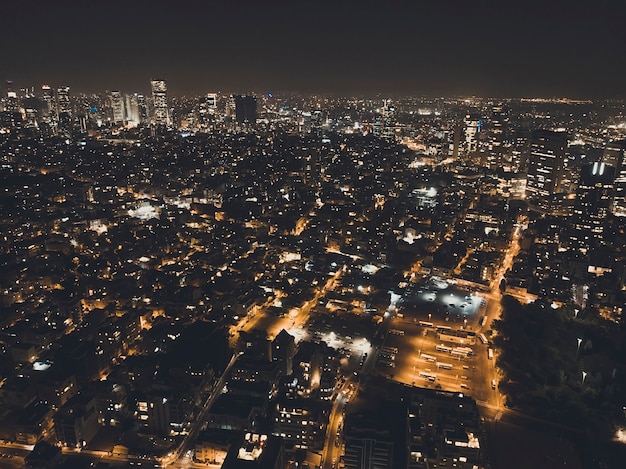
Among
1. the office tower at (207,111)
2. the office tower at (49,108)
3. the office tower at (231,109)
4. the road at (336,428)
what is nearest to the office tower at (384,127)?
the office tower at (231,109)

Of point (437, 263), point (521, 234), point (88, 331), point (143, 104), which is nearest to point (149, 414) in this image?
point (88, 331)

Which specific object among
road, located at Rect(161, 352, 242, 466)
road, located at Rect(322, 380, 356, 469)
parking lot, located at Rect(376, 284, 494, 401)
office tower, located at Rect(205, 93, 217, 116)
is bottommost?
road, located at Rect(161, 352, 242, 466)

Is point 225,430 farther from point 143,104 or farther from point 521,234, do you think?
point 143,104

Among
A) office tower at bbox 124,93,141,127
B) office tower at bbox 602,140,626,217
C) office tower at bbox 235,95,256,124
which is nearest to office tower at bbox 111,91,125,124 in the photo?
office tower at bbox 124,93,141,127

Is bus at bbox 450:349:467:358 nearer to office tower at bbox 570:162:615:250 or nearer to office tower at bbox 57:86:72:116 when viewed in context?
office tower at bbox 570:162:615:250

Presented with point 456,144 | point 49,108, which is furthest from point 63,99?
point 456,144

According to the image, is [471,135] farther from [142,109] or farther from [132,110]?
[132,110]
